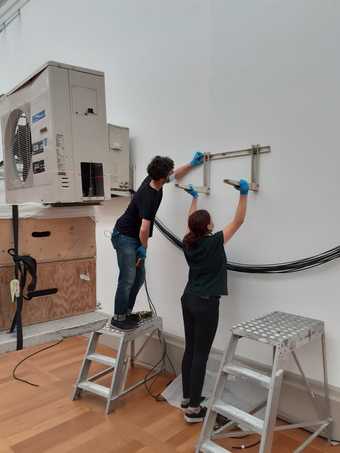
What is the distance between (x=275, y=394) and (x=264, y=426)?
0.50 ft

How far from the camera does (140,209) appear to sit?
8.21 ft

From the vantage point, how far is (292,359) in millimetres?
2297

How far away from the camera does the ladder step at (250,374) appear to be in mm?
1841

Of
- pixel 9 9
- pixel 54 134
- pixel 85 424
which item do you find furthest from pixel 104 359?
pixel 9 9

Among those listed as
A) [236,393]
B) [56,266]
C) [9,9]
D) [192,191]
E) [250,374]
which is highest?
[9,9]

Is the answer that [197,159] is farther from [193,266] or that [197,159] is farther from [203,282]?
[203,282]

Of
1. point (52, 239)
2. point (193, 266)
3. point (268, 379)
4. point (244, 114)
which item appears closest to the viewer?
point (52, 239)

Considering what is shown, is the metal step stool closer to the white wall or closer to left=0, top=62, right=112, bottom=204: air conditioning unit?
the white wall

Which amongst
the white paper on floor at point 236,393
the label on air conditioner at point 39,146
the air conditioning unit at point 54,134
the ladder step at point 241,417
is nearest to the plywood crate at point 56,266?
the air conditioning unit at point 54,134

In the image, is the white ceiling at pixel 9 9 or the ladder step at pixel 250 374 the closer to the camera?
the ladder step at pixel 250 374

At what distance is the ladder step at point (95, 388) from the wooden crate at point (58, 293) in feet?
3.40

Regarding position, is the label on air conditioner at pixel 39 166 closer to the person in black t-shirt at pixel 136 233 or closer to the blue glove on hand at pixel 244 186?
the person in black t-shirt at pixel 136 233

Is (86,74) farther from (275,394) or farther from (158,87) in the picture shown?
(275,394)

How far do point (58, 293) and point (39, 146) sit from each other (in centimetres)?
69
